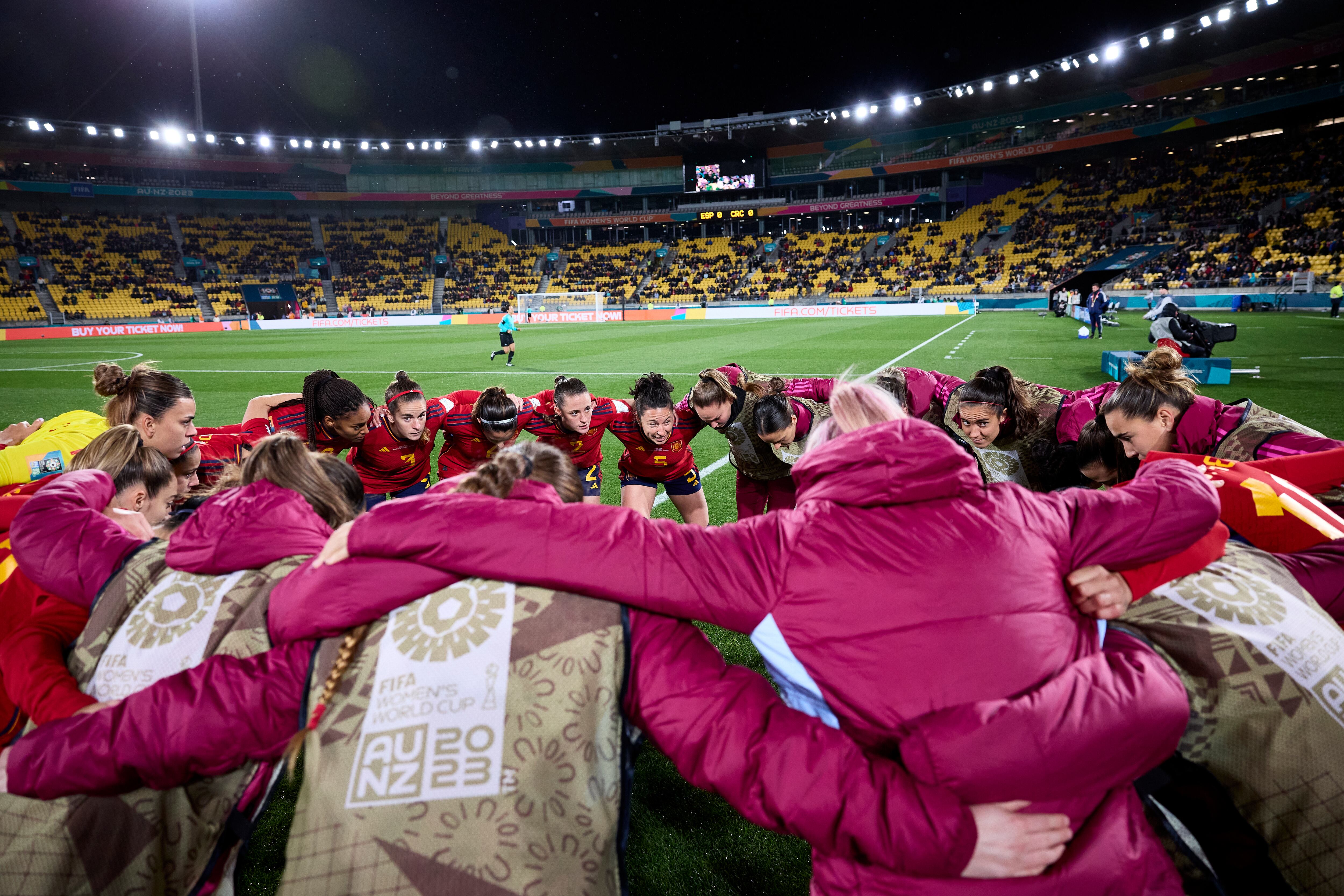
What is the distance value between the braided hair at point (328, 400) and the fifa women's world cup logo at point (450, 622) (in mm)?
3321

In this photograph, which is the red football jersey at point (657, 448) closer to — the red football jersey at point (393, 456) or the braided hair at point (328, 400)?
the red football jersey at point (393, 456)

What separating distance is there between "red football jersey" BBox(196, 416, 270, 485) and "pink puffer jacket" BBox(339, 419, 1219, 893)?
3.75 m

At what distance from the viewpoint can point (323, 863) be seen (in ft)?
4.33

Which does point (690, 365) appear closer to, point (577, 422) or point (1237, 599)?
point (577, 422)

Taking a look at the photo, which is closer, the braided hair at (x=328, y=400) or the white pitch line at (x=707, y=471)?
the braided hair at (x=328, y=400)

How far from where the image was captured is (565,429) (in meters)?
5.10

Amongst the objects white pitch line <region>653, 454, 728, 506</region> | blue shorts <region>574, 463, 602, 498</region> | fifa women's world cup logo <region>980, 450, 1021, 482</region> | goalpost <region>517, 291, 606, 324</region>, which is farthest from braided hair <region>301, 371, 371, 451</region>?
goalpost <region>517, 291, 606, 324</region>

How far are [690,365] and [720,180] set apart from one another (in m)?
43.6

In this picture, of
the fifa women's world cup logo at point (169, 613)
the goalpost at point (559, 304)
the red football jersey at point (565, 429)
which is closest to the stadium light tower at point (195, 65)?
the goalpost at point (559, 304)

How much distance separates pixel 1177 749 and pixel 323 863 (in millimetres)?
1922

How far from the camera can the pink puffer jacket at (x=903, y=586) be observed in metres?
1.29

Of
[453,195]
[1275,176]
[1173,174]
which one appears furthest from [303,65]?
[1275,176]

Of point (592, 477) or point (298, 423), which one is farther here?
point (592, 477)

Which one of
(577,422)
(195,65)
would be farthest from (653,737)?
(195,65)
